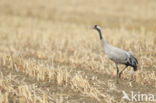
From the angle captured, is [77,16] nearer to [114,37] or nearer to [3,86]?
[114,37]

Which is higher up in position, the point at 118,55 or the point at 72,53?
the point at 72,53

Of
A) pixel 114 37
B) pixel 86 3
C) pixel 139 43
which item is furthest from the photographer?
pixel 86 3

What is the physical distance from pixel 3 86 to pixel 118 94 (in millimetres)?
3014

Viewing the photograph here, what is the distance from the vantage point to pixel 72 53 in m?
13.5

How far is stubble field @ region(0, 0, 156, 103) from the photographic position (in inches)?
301

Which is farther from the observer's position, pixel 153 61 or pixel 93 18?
pixel 93 18

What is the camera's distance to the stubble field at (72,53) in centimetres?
764

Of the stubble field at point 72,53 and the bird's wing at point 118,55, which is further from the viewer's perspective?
the bird's wing at point 118,55

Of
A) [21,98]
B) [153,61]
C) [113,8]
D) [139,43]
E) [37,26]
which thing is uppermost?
[113,8]

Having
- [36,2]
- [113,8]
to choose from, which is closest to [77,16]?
[113,8]

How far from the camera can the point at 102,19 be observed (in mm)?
26016

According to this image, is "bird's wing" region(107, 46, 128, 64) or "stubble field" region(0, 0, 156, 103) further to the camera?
"bird's wing" region(107, 46, 128, 64)

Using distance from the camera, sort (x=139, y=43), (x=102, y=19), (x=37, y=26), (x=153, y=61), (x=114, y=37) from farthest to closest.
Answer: (x=102, y=19)
(x=37, y=26)
(x=114, y=37)
(x=139, y=43)
(x=153, y=61)

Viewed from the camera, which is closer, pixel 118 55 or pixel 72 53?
pixel 118 55
